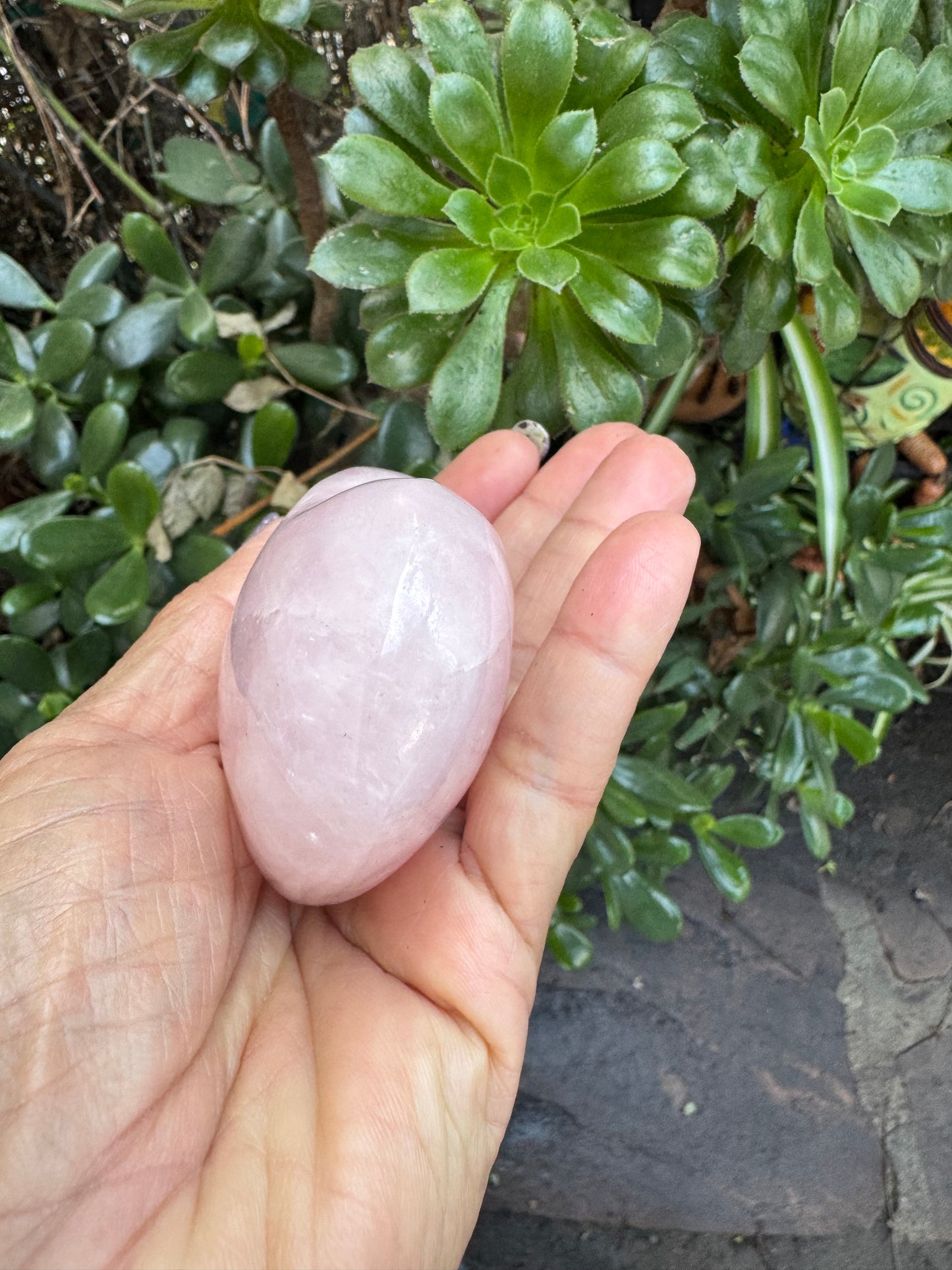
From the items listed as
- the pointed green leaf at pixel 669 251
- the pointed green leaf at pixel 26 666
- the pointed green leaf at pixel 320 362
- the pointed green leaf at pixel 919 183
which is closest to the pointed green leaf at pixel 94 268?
the pointed green leaf at pixel 320 362

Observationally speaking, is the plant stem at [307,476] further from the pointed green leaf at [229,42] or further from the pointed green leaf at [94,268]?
the pointed green leaf at [229,42]

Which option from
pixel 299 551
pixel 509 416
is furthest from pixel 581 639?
pixel 509 416

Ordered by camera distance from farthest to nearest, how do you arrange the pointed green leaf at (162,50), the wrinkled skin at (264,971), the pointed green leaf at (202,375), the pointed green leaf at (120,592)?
the pointed green leaf at (202,375) < the pointed green leaf at (120,592) < the pointed green leaf at (162,50) < the wrinkled skin at (264,971)

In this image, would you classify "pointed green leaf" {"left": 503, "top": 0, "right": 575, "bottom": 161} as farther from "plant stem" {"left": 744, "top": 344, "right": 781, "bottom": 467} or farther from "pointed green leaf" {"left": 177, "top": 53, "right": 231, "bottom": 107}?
"plant stem" {"left": 744, "top": 344, "right": 781, "bottom": 467}

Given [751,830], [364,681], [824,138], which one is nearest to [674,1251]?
[751,830]

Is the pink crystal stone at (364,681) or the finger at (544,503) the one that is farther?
the finger at (544,503)

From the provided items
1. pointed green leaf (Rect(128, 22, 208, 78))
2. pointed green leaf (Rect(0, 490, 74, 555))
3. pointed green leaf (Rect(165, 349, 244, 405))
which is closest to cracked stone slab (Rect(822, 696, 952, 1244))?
pointed green leaf (Rect(165, 349, 244, 405))

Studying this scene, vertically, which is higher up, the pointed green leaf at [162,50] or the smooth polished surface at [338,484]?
the pointed green leaf at [162,50]
